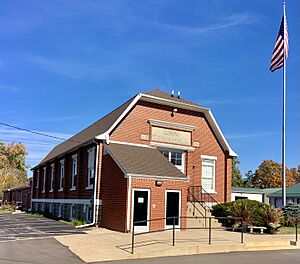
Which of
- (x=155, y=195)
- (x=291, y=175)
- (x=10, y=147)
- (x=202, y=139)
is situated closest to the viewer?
(x=155, y=195)

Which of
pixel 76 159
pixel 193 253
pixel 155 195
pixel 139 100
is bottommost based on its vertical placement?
pixel 193 253

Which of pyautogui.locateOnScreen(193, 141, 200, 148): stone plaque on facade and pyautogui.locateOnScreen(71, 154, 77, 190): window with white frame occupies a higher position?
pyautogui.locateOnScreen(193, 141, 200, 148): stone plaque on facade

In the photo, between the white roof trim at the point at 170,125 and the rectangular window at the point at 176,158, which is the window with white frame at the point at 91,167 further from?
the rectangular window at the point at 176,158

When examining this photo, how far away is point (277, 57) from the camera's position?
29141 mm

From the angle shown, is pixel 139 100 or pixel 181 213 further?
pixel 139 100

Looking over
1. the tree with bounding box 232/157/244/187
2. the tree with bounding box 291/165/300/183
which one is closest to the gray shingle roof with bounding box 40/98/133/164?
the tree with bounding box 232/157/244/187

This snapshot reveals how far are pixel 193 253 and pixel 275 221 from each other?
28.3ft

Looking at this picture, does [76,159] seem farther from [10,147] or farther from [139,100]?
[10,147]

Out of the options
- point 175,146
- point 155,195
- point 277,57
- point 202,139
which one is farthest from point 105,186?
point 277,57

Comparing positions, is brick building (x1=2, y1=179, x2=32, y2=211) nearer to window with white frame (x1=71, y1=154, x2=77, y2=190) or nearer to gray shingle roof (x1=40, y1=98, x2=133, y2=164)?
gray shingle roof (x1=40, y1=98, x2=133, y2=164)

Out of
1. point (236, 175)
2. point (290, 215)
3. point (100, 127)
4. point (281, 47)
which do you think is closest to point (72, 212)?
point (100, 127)

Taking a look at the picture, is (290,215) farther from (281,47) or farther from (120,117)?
(120,117)

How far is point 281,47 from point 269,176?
53108 mm

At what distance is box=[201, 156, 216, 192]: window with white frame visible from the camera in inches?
1111
